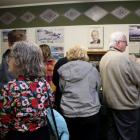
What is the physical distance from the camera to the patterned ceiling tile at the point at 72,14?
595 centimetres

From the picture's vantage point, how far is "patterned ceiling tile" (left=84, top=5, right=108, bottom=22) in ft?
19.1

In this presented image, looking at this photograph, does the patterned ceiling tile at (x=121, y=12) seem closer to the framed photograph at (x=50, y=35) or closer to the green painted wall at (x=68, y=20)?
the green painted wall at (x=68, y=20)

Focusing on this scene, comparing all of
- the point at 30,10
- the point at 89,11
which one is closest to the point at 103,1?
the point at 89,11

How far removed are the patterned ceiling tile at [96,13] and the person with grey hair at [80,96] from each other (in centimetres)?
319

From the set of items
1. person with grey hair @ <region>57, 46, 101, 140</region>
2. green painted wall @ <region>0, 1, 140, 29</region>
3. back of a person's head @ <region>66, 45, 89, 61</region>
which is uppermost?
green painted wall @ <region>0, 1, 140, 29</region>

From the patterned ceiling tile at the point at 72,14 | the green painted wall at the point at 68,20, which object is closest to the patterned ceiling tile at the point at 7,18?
the green painted wall at the point at 68,20

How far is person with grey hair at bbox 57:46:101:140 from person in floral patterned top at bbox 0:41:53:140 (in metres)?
0.84

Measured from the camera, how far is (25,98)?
5.77ft

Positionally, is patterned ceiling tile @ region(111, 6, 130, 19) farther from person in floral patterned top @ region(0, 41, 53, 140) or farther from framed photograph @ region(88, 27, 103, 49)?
person in floral patterned top @ region(0, 41, 53, 140)

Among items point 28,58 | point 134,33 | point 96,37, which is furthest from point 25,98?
point 134,33

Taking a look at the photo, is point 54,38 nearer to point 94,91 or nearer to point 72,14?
point 72,14

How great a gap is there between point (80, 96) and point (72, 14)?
11.7 ft

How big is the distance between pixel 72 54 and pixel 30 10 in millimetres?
3658

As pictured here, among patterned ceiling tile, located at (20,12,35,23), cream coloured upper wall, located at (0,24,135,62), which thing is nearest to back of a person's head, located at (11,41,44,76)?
cream coloured upper wall, located at (0,24,135,62)
